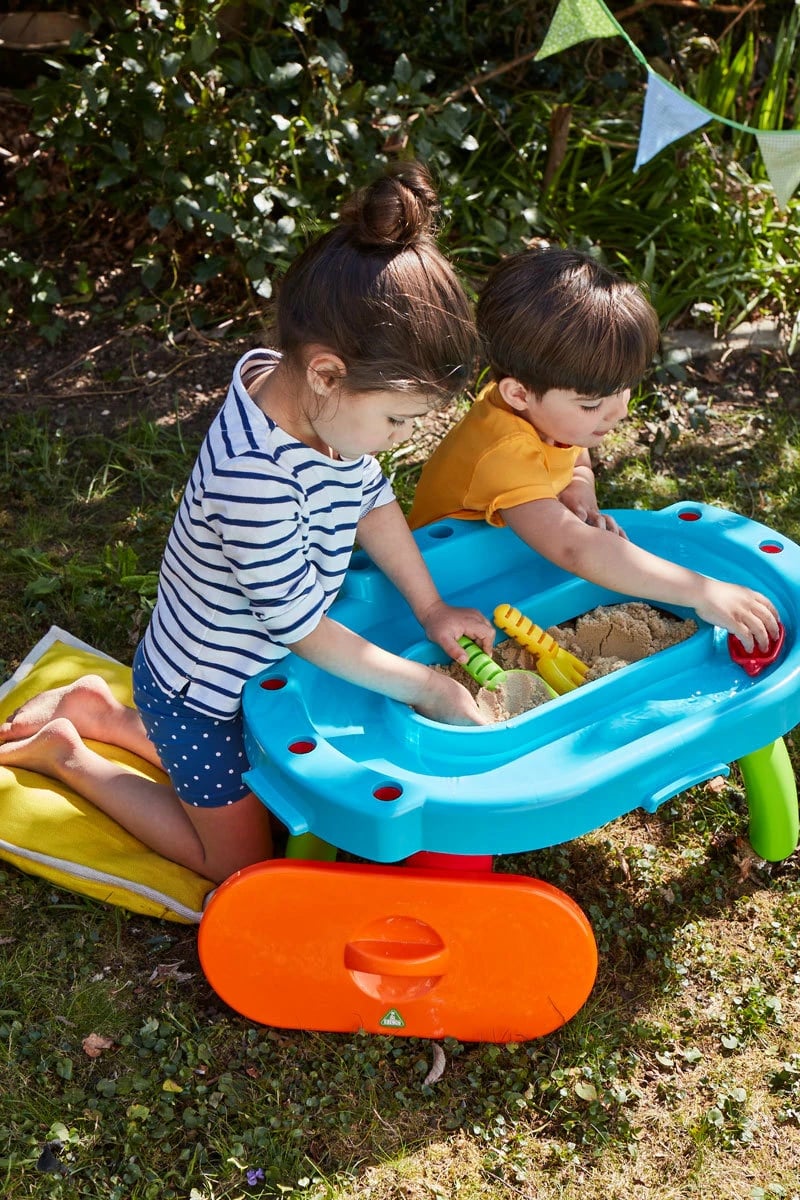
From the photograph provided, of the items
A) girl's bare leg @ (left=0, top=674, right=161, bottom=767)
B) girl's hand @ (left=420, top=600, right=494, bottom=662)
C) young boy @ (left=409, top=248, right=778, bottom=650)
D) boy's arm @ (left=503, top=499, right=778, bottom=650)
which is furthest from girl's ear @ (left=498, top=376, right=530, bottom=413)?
girl's bare leg @ (left=0, top=674, right=161, bottom=767)

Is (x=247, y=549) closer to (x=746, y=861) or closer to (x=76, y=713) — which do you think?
(x=76, y=713)

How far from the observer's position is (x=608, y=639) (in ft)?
7.64

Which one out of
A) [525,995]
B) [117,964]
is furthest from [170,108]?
[525,995]

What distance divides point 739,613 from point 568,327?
58 cm

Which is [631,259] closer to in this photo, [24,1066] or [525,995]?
[525,995]

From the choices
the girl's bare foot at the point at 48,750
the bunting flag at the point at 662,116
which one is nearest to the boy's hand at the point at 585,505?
the bunting flag at the point at 662,116

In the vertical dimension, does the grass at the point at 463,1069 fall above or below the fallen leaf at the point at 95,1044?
above

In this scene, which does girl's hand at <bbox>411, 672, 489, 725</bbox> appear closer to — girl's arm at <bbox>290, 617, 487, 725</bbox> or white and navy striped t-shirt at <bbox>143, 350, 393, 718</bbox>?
girl's arm at <bbox>290, 617, 487, 725</bbox>

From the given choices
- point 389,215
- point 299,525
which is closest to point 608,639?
point 299,525

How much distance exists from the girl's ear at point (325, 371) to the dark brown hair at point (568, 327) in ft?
1.73

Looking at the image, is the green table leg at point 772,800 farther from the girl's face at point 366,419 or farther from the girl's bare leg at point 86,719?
the girl's bare leg at point 86,719

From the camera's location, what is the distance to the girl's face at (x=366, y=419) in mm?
1783

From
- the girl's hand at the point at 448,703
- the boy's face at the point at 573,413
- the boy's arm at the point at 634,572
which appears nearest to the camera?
the girl's hand at the point at 448,703

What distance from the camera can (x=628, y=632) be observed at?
231cm
